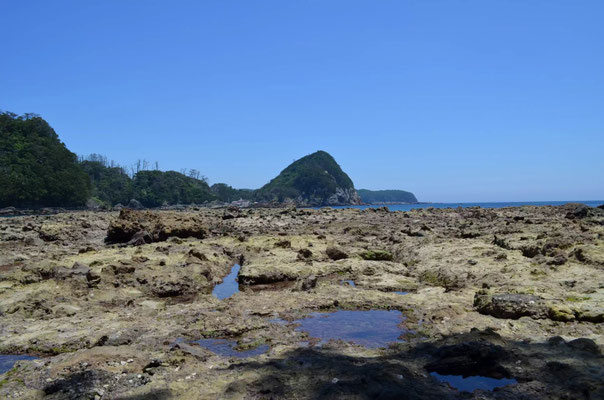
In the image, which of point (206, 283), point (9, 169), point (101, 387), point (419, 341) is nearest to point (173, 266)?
point (206, 283)

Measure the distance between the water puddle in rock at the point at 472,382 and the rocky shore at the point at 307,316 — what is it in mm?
90

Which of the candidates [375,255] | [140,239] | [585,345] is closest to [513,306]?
[585,345]

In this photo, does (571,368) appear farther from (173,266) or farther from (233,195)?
(233,195)

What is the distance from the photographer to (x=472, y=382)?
5270 millimetres

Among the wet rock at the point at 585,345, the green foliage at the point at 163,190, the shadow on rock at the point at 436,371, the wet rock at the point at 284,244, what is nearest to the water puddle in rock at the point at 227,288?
the wet rock at the point at 284,244

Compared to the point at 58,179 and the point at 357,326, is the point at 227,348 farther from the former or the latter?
the point at 58,179

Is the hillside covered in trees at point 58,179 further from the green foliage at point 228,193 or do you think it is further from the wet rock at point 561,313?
the wet rock at point 561,313

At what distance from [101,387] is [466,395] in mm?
4706

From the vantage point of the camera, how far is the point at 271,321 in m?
8.25

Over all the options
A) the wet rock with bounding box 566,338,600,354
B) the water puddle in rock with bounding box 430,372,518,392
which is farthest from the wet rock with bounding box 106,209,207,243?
the wet rock with bounding box 566,338,600,354

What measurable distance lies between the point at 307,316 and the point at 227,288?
4324 millimetres

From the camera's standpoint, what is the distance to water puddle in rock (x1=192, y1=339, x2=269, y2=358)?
21.2 feet

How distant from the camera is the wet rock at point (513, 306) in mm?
7608

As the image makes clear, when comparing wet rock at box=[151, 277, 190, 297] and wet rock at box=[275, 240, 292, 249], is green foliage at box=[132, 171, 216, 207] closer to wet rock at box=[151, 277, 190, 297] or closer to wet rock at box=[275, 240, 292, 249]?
wet rock at box=[275, 240, 292, 249]
